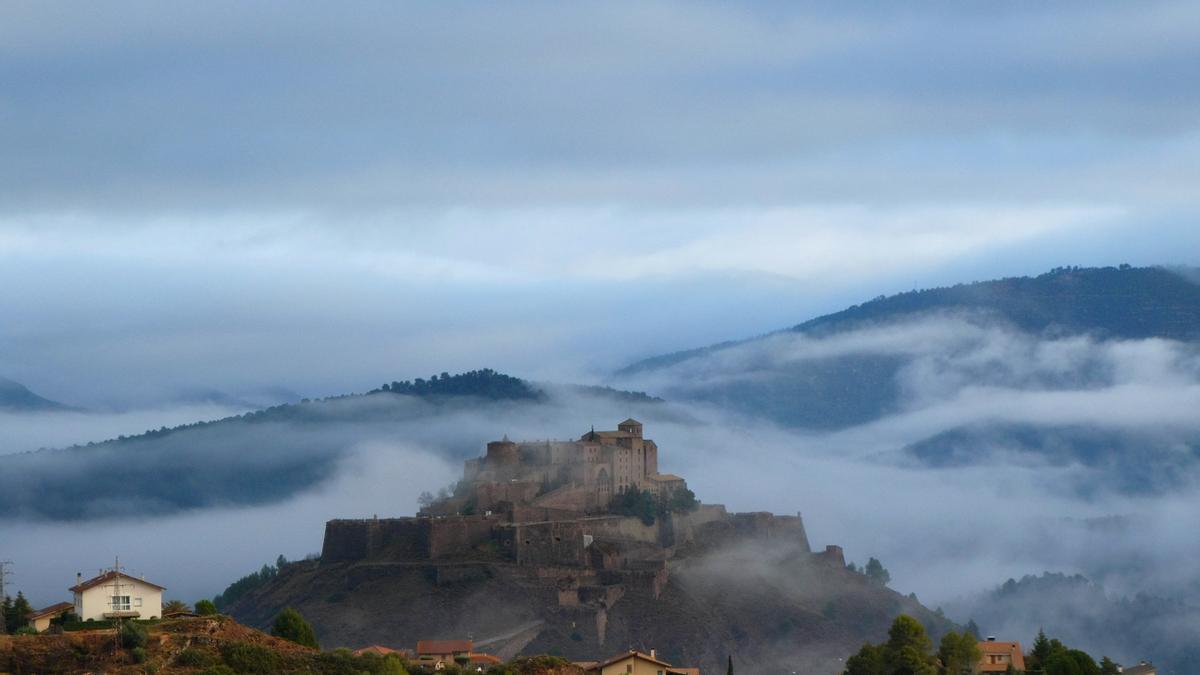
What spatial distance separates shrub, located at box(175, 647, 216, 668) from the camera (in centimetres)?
7719

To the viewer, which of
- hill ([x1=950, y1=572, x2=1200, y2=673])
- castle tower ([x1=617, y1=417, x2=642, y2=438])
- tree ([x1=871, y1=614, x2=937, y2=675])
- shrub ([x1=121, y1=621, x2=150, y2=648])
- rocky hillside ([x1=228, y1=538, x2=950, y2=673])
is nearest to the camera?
shrub ([x1=121, y1=621, x2=150, y2=648])

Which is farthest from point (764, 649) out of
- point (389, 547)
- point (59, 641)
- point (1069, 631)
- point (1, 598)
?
point (59, 641)

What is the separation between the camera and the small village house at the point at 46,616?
8425cm

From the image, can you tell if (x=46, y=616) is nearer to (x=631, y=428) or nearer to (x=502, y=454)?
(x=502, y=454)

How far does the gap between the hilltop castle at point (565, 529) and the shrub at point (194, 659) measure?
6475cm

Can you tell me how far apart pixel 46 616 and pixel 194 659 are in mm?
9947

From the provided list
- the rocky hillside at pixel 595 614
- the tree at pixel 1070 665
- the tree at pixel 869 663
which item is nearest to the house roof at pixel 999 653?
the tree at pixel 1070 665

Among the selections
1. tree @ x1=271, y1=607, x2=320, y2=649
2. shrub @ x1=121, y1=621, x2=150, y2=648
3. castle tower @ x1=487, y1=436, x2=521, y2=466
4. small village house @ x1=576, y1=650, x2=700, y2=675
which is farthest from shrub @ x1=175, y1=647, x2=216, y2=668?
castle tower @ x1=487, y1=436, x2=521, y2=466

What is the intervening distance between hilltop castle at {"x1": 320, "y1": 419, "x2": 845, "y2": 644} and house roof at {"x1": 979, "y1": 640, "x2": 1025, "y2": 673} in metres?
36.2

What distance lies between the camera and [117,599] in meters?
83.6

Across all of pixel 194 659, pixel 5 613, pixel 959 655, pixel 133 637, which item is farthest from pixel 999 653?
pixel 133 637

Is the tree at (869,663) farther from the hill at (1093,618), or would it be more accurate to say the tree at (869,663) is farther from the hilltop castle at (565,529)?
the hill at (1093,618)

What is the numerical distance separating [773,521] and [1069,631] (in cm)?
2849

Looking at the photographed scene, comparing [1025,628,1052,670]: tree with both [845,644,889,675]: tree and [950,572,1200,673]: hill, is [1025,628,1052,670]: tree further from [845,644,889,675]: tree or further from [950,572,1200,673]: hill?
[950,572,1200,673]: hill
